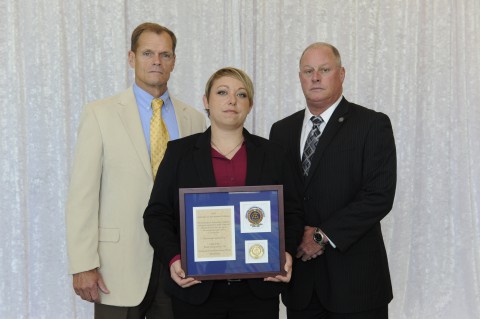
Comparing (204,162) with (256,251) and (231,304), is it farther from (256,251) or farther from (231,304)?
(231,304)

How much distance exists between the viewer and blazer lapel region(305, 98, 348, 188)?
2357 millimetres

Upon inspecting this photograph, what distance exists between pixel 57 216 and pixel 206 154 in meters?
1.96

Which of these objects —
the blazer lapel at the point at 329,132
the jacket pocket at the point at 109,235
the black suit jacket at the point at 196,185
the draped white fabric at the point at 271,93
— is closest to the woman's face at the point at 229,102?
the black suit jacket at the point at 196,185

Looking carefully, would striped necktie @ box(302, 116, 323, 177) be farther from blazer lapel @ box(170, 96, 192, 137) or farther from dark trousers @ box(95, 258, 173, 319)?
dark trousers @ box(95, 258, 173, 319)

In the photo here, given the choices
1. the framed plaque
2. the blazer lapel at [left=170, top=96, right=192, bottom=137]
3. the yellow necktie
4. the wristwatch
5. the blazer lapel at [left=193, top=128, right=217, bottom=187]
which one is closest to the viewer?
the framed plaque

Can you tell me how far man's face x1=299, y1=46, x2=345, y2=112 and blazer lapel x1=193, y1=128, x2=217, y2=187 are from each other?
1.89ft

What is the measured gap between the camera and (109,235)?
2342 millimetres

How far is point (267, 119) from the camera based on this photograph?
393 centimetres

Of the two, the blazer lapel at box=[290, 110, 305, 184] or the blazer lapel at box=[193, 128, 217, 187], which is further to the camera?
the blazer lapel at box=[290, 110, 305, 184]

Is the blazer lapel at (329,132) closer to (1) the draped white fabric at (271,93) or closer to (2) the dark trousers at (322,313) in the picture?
(2) the dark trousers at (322,313)

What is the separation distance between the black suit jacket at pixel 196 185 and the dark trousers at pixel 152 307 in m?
0.29

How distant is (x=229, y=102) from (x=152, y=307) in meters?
0.98

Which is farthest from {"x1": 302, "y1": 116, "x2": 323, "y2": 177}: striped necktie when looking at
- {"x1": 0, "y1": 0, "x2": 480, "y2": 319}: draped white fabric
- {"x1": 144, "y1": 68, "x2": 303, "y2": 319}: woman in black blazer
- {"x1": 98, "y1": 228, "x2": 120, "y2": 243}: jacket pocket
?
{"x1": 0, "y1": 0, "x2": 480, "y2": 319}: draped white fabric

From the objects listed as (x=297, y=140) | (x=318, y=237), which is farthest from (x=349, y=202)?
(x=297, y=140)
